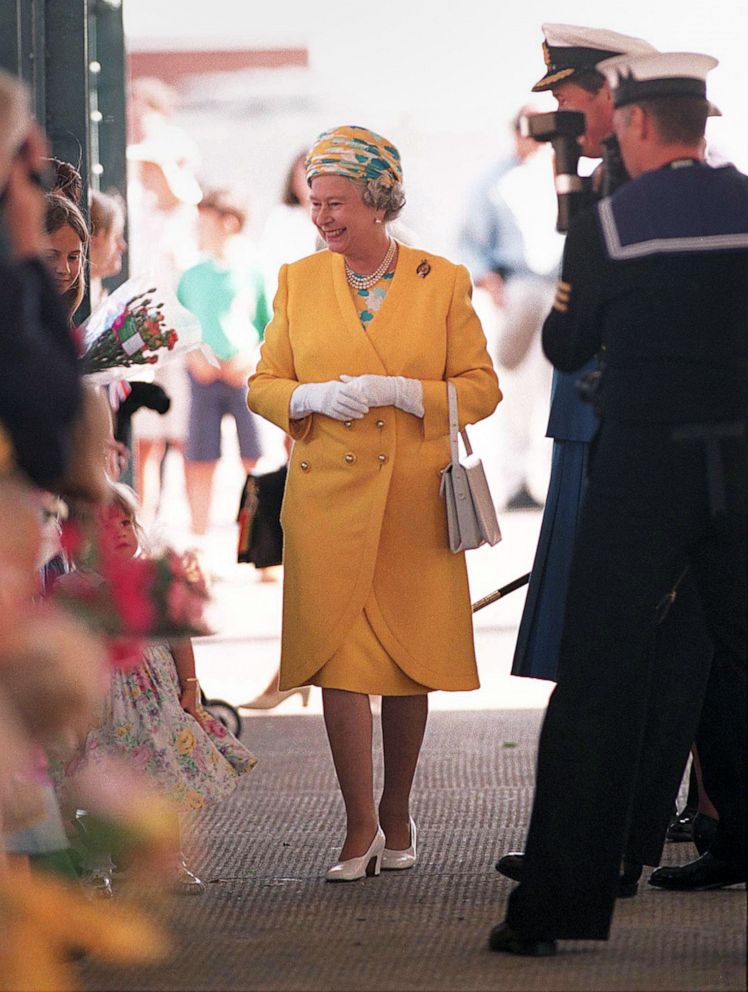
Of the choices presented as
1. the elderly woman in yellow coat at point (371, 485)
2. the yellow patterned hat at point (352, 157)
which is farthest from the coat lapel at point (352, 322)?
the yellow patterned hat at point (352, 157)

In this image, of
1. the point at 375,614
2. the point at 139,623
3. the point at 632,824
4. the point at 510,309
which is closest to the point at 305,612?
the point at 375,614

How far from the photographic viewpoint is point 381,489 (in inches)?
166

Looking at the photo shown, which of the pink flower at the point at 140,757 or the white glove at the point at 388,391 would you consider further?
the white glove at the point at 388,391

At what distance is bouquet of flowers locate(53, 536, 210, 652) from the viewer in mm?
2836

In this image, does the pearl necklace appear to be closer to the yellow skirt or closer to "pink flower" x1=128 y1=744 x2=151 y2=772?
the yellow skirt

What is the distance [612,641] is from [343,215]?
1432mm

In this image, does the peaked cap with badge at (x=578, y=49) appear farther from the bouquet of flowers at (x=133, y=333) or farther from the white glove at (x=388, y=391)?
the bouquet of flowers at (x=133, y=333)

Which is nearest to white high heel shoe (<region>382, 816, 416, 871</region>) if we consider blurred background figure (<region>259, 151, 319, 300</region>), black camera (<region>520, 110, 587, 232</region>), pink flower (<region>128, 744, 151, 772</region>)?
pink flower (<region>128, 744, 151, 772</region>)

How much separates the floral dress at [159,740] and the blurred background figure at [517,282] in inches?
292

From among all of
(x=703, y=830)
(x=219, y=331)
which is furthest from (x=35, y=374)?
(x=219, y=331)

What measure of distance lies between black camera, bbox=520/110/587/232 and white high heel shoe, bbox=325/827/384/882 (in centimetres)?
145

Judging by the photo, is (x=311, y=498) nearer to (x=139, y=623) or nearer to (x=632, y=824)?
(x=632, y=824)

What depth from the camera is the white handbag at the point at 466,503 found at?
4.19 meters

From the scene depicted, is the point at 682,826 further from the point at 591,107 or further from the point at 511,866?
the point at 591,107
